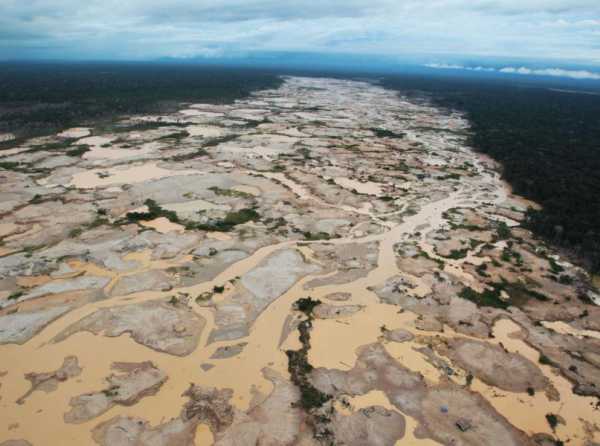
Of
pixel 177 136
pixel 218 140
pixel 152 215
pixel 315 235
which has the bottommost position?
pixel 315 235

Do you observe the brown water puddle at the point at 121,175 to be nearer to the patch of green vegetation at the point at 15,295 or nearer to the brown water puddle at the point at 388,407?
the patch of green vegetation at the point at 15,295

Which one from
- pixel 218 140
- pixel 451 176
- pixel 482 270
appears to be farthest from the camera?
pixel 218 140

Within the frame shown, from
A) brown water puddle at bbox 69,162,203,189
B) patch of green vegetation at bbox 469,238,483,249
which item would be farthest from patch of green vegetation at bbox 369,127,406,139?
patch of green vegetation at bbox 469,238,483,249

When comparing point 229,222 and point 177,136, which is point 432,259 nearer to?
point 229,222

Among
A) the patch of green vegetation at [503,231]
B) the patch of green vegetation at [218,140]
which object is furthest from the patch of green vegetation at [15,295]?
the patch of green vegetation at [218,140]

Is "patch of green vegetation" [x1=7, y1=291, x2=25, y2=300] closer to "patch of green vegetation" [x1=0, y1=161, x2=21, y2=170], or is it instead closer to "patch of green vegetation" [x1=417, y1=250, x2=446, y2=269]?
"patch of green vegetation" [x1=417, y1=250, x2=446, y2=269]

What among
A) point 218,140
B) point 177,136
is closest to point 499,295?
point 218,140
